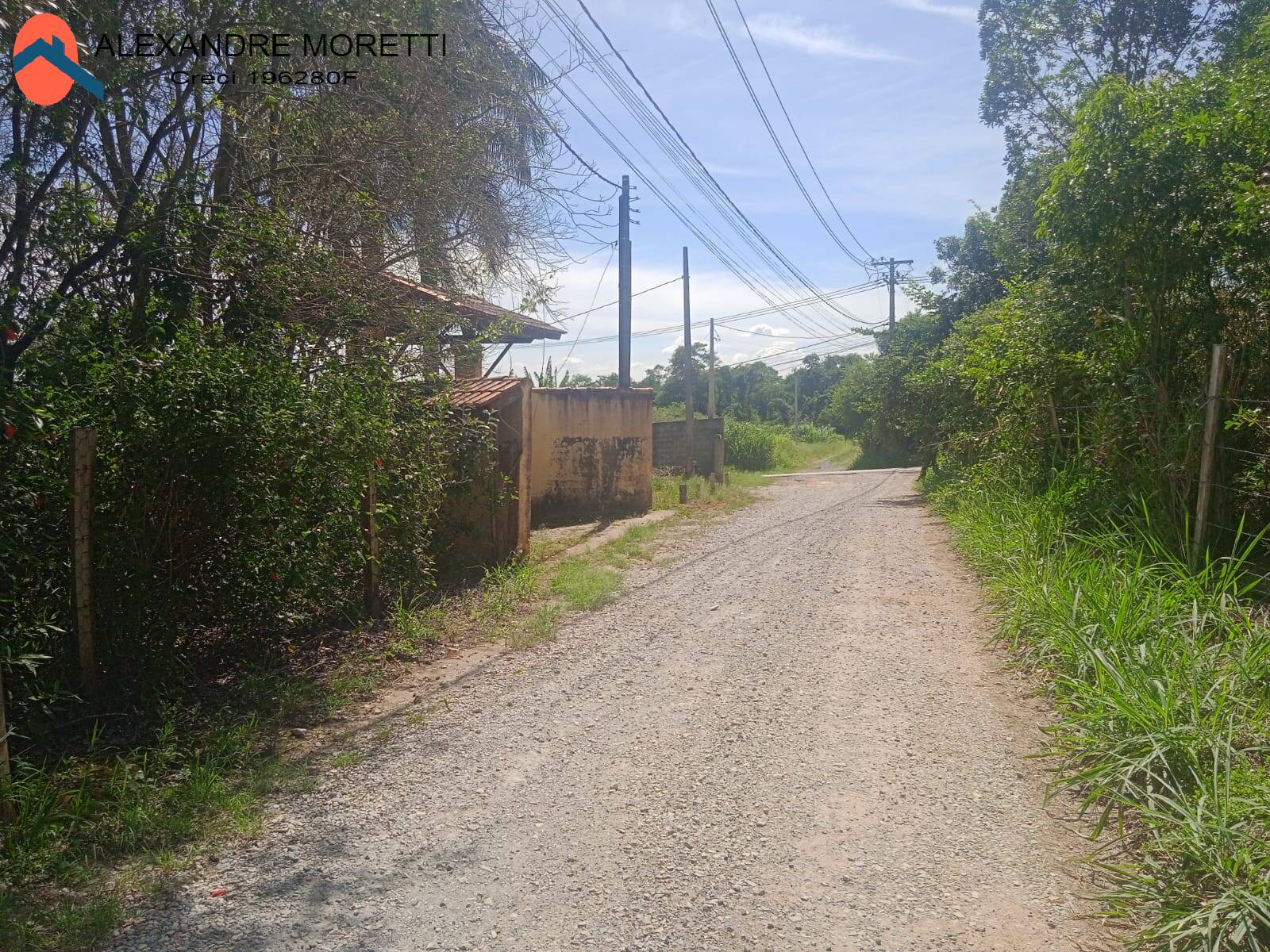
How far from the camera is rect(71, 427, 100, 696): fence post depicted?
417cm

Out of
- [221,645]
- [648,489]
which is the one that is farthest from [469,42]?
[648,489]

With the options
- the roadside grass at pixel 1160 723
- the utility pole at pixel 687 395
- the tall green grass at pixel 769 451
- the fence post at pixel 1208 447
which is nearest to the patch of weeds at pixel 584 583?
the roadside grass at pixel 1160 723

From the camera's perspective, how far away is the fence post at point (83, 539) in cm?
417

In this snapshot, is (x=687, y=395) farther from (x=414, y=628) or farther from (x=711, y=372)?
(x=414, y=628)

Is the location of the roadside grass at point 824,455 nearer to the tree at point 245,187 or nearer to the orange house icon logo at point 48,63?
the tree at point 245,187

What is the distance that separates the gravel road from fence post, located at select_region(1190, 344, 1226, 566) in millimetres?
1554

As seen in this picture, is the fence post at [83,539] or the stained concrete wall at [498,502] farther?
the stained concrete wall at [498,502]

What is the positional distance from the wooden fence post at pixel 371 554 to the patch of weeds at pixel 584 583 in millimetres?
1805

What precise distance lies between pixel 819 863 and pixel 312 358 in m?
4.26

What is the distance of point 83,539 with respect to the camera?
424cm

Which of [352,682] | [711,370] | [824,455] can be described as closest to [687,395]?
[711,370]

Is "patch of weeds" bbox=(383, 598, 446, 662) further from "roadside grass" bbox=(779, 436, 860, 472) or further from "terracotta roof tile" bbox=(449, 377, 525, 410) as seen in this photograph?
"roadside grass" bbox=(779, 436, 860, 472)

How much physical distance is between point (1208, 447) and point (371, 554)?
18.4ft

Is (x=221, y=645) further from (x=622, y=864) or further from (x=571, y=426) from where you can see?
(x=571, y=426)
